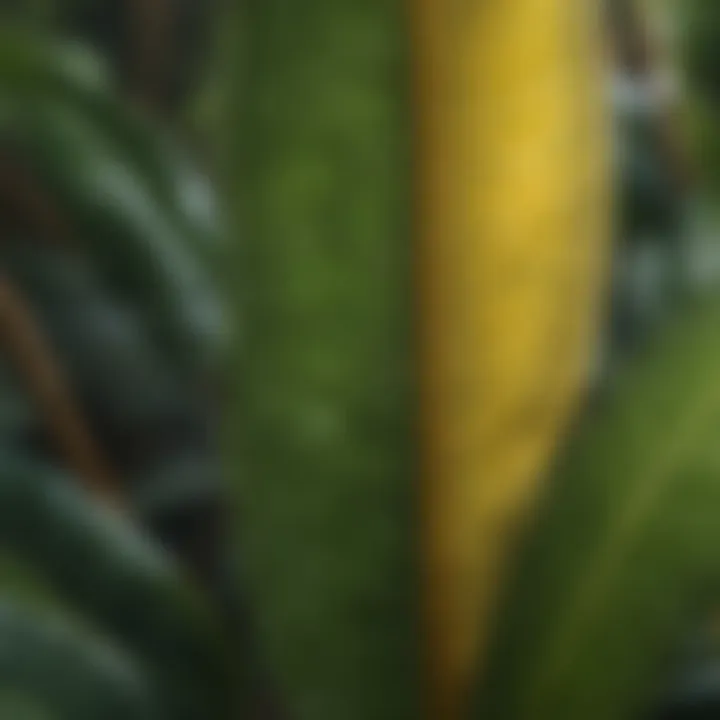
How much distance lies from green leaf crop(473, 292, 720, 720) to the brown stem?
197 millimetres

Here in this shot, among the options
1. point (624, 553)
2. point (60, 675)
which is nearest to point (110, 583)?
point (60, 675)

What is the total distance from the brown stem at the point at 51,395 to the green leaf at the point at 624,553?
0.20 meters

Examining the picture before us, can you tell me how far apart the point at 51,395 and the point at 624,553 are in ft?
0.82

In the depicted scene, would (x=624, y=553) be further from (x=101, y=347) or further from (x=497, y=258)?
(x=101, y=347)

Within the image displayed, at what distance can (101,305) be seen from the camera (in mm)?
629

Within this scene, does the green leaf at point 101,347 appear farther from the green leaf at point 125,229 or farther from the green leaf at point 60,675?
the green leaf at point 60,675

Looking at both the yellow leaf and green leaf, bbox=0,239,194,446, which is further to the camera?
green leaf, bbox=0,239,194,446

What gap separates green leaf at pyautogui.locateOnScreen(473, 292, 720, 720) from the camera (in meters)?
0.35

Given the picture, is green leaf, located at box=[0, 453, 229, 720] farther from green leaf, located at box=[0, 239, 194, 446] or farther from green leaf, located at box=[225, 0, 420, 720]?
green leaf, located at box=[0, 239, 194, 446]

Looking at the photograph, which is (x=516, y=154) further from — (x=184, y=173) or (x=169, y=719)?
(x=184, y=173)

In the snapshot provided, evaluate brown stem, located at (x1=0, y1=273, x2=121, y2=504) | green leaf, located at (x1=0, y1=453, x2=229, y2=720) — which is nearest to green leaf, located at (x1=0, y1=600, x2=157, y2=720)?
→ green leaf, located at (x1=0, y1=453, x2=229, y2=720)

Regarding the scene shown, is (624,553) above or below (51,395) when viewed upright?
below

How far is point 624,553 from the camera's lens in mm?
359

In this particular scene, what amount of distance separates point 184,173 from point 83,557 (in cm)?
22
